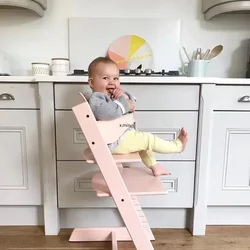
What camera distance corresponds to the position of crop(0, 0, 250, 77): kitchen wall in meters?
1.76

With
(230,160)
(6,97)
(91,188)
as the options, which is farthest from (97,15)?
(230,160)

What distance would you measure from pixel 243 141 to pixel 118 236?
76 cm

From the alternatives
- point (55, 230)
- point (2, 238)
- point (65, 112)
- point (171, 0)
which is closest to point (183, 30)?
point (171, 0)

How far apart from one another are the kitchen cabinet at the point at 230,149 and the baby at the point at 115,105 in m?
0.38

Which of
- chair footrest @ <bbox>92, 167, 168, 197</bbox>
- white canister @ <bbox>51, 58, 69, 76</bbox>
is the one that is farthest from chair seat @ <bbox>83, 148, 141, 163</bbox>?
white canister @ <bbox>51, 58, 69, 76</bbox>

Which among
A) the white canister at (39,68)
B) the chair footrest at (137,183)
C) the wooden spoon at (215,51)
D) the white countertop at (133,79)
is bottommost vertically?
the chair footrest at (137,183)

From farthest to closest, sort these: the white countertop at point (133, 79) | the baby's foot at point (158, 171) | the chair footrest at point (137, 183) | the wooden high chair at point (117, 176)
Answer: the white countertop at point (133, 79)
the baby's foot at point (158, 171)
the chair footrest at point (137, 183)
the wooden high chair at point (117, 176)

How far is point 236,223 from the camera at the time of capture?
5.14 ft

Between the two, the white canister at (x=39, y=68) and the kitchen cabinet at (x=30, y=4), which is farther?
the white canister at (x=39, y=68)

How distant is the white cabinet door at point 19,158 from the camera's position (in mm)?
1385

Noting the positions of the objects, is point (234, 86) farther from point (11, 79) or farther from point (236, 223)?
point (11, 79)

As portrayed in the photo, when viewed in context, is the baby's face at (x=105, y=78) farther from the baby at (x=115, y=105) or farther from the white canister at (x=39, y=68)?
the white canister at (x=39, y=68)

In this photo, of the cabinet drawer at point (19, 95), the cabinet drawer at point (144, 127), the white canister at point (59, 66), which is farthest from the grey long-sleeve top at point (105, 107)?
the white canister at point (59, 66)

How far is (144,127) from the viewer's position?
4.54ft
